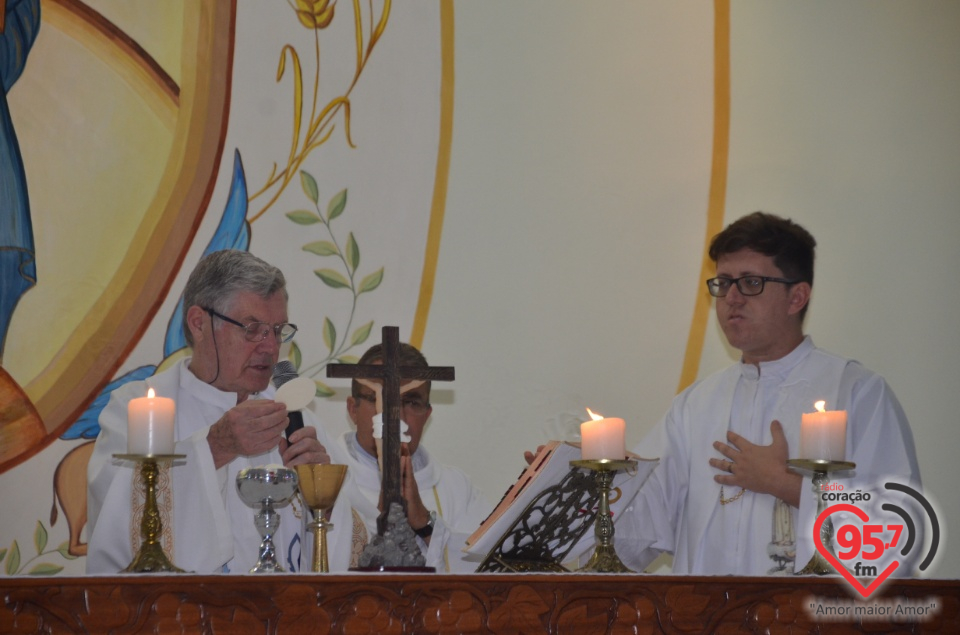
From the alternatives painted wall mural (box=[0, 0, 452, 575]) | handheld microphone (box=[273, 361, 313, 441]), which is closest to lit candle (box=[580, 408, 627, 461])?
handheld microphone (box=[273, 361, 313, 441])

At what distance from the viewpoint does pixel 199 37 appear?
572 cm

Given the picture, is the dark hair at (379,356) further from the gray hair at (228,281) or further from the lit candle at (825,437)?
the lit candle at (825,437)

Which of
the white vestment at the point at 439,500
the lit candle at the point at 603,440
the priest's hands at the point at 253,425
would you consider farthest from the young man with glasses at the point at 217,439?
the lit candle at the point at 603,440

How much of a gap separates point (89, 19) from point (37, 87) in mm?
399

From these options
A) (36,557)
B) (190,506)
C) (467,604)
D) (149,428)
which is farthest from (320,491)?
(36,557)

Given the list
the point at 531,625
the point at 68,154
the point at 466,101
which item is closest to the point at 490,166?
the point at 466,101

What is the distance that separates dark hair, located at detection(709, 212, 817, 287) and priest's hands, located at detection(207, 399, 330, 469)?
191 centimetres

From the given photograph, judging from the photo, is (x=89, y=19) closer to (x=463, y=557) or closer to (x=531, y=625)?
(x=463, y=557)

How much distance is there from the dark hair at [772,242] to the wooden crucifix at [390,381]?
167 cm

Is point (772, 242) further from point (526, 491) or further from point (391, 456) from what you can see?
point (391, 456)

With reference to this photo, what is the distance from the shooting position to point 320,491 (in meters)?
3.53

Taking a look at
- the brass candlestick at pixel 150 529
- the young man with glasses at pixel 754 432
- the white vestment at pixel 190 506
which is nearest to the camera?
the brass candlestick at pixel 150 529

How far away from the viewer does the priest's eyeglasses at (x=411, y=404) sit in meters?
5.12

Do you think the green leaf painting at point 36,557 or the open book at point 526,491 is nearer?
the open book at point 526,491
